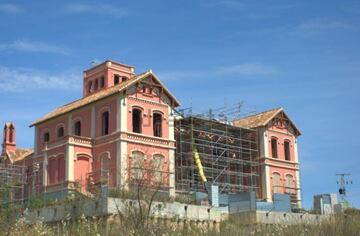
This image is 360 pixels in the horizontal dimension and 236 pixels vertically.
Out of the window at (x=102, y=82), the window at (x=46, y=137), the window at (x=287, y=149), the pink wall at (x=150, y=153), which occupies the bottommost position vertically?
the pink wall at (x=150, y=153)

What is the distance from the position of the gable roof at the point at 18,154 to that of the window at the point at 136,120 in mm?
12531

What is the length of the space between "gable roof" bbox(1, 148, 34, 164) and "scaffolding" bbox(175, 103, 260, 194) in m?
13.7

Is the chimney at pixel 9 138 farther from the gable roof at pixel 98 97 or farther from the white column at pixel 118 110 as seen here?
the white column at pixel 118 110

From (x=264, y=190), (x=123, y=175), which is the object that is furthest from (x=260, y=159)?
(x=123, y=175)

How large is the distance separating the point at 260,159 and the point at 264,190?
2.44m

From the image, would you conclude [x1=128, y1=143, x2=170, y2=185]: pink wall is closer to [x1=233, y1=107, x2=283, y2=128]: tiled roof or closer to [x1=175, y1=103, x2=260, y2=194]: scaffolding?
[x1=175, y1=103, x2=260, y2=194]: scaffolding

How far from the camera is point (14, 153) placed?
54.8 meters

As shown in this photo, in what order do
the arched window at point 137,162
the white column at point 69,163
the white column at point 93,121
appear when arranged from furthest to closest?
the white column at point 93,121, the white column at point 69,163, the arched window at point 137,162

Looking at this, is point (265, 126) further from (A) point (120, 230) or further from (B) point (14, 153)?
(A) point (120, 230)

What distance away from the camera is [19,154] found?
54.8 m

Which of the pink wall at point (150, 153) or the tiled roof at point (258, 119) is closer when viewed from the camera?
the pink wall at point (150, 153)

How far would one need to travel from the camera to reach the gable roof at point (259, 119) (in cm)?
4959

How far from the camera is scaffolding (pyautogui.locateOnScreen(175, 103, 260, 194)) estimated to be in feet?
146

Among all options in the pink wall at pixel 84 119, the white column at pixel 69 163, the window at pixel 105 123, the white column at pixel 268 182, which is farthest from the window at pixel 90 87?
the white column at pixel 268 182
